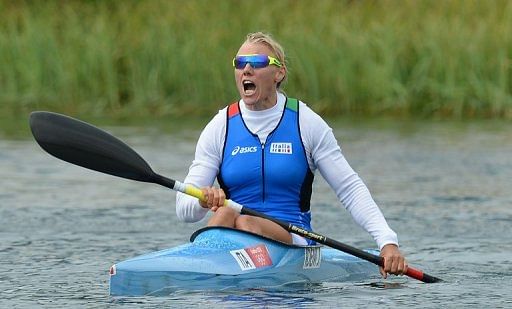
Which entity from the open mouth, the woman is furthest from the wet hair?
the open mouth

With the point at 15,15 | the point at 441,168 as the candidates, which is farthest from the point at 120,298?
the point at 15,15

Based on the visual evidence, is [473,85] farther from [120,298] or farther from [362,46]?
[120,298]

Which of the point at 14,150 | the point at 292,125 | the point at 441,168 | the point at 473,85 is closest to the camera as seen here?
the point at 292,125

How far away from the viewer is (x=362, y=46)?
21.6 metres

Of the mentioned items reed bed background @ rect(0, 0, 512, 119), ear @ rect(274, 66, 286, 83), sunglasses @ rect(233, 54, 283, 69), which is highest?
reed bed background @ rect(0, 0, 512, 119)

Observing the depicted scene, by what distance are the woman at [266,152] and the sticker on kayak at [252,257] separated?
171 mm

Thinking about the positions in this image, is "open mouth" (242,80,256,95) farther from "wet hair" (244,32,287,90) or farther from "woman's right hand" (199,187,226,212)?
"woman's right hand" (199,187,226,212)

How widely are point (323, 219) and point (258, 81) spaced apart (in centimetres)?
402

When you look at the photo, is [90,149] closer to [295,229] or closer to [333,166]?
[295,229]

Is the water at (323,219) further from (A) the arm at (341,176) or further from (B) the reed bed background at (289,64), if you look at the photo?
(B) the reed bed background at (289,64)

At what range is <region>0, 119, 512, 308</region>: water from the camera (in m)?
9.14

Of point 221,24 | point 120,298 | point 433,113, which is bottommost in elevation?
point 120,298

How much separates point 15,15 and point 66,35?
5.05 feet

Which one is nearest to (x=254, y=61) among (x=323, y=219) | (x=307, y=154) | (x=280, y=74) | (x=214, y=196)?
(x=280, y=74)
